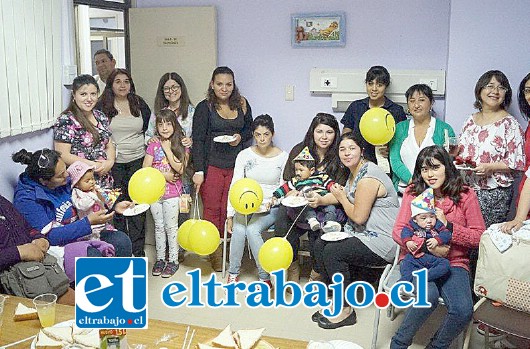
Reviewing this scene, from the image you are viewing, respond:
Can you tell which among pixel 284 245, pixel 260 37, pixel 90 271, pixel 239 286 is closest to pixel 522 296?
pixel 284 245

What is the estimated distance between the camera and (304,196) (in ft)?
11.7

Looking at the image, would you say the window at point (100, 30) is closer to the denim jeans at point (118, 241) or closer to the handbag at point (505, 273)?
the denim jeans at point (118, 241)

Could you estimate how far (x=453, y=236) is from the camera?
277cm

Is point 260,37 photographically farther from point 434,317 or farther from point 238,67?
point 434,317

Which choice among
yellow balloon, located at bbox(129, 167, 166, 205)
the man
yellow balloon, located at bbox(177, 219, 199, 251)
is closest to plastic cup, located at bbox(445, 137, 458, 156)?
yellow balloon, located at bbox(177, 219, 199, 251)

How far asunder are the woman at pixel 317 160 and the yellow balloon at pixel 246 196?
0.27 metres

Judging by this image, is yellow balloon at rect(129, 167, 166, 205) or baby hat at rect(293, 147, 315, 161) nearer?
yellow balloon at rect(129, 167, 166, 205)

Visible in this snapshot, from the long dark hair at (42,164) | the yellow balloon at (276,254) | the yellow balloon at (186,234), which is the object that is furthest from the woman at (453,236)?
the long dark hair at (42,164)

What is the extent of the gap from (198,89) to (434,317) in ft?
8.07

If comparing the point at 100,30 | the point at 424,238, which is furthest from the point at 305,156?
the point at 100,30

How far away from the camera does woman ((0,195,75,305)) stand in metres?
2.61

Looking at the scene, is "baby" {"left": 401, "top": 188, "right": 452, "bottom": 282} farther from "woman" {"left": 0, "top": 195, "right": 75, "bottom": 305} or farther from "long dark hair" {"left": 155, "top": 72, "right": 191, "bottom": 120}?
"long dark hair" {"left": 155, "top": 72, "right": 191, "bottom": 120}

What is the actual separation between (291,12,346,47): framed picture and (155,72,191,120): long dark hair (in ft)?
2.96

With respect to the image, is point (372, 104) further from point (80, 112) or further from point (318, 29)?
point (80, 112)
